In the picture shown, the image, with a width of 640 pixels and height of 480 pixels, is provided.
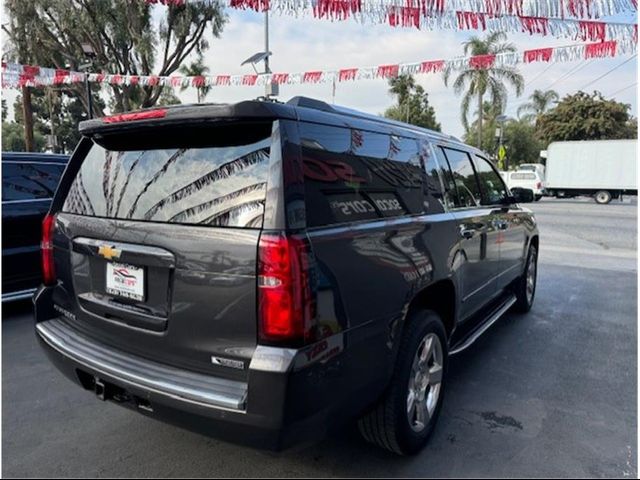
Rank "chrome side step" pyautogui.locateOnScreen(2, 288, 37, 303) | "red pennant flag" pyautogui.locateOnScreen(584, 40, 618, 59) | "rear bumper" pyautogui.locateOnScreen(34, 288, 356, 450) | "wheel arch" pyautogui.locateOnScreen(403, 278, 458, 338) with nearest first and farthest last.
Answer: "rear bumper" pyautogui.locateOnScreen(34, 288, 356, 450) → "wheel arch" pyautogui.locateOnScreen(403, 278, 458, 338) → "chrome side step" pyautogui.locateOnScreen(2, 288, 37, 303) → "red pennant flag" pyautogui.locateOnScreen(584, 40, 618, 59)

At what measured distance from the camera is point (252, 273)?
202cm

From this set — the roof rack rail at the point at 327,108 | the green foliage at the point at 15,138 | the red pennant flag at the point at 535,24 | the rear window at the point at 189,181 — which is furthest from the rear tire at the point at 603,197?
the green foliage at the point at 15,138

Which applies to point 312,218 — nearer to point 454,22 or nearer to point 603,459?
point 603,459

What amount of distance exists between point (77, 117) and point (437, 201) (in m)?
57.6

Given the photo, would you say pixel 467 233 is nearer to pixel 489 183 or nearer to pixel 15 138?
pixel 489 183

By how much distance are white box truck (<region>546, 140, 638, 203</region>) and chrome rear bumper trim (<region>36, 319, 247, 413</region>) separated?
93.2 feet

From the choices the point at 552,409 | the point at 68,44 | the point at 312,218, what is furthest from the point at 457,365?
the point at 68,44

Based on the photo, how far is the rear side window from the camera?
2.22 m

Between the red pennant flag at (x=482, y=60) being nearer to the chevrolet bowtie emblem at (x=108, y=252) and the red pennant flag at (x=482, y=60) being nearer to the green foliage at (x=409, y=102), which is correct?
the chevrolet bowtie emblem at (x=108, y=252)

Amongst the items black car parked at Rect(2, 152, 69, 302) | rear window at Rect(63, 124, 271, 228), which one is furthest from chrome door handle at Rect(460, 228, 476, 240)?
black car parked at Rect(2, 152, 69, 302)

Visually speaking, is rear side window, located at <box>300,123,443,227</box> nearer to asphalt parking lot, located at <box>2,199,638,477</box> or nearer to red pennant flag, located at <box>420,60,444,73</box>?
asphalt parking lot, located at <box>2,199,638,477</box>

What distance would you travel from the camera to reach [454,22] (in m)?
6.23

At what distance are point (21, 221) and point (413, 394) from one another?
466 centimetres

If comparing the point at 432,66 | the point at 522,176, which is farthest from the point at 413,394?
the point at 522,176
